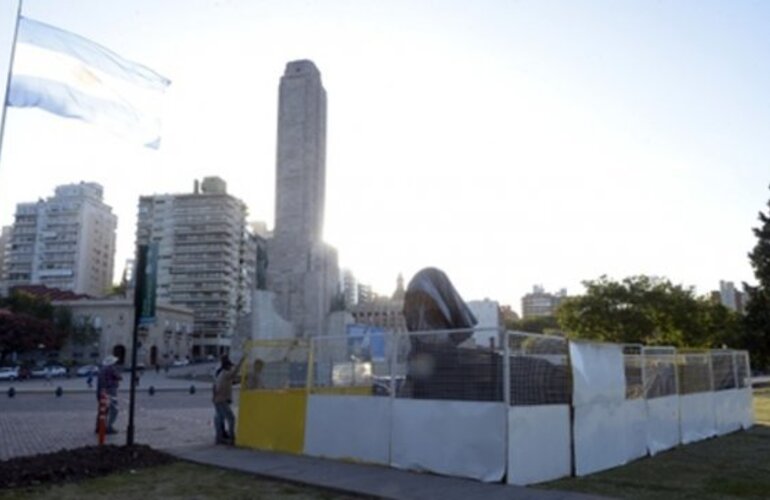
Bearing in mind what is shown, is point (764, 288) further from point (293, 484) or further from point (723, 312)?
point (293, 484)

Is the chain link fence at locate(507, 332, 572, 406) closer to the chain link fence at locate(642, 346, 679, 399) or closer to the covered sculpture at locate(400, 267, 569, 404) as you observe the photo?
the covered sculpture at locate(400, 267, 569, 404)

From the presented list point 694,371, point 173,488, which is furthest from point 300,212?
point 173,488

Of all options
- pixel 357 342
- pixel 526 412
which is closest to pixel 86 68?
pixel 357 342

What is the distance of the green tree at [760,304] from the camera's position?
45.2 m

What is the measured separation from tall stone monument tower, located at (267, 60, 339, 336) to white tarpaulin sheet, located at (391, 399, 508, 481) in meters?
37.3

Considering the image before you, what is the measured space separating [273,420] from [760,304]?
42002mm

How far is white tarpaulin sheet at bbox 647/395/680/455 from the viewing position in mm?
14605

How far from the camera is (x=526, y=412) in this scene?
10742mm

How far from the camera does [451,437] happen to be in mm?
11203

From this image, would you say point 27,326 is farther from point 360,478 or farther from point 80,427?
point 360,478

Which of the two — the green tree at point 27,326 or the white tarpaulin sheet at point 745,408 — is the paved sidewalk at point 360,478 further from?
the green tree at point 27,326

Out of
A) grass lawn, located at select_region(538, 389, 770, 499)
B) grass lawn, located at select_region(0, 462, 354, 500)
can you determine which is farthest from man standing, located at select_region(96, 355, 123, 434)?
grass lawn, located at select_region(538, 389, 770, 499)

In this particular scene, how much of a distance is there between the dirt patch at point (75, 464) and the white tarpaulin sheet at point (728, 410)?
1463 cm

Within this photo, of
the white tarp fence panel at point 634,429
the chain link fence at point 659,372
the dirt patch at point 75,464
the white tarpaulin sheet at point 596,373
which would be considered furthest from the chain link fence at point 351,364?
the chain link fence at point 659,372
